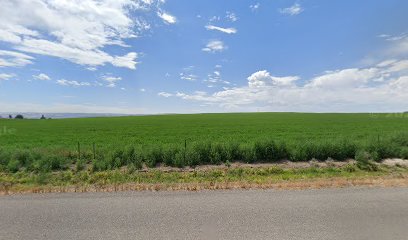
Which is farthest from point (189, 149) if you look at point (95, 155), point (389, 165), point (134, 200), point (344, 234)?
point (389, 165)

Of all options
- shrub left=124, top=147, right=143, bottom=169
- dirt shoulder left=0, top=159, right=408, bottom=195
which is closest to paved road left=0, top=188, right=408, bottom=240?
dirt shoulder left=0, top=159, right=408, bottom=195

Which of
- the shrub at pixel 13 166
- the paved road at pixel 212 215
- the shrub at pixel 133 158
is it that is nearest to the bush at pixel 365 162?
the paved road at pixel 212 215

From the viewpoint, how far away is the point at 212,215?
502 centimetres

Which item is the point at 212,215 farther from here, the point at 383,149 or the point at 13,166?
the point at 383,149

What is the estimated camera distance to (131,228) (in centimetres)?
459

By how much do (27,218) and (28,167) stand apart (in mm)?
6546

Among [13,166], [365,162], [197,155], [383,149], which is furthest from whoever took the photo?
[383,149]

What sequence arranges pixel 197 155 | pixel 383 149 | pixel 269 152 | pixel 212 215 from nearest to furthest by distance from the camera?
1. pixel 212 215
2. pixel 197 155
3. pixel 269 152
4. pixel 383 149

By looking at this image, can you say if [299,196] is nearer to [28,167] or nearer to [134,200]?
[134,200]

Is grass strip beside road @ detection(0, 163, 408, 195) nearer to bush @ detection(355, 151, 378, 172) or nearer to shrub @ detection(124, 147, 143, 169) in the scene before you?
bush @ detection(355, 151, 378, 172)

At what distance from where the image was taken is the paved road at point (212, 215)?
4.34 metres

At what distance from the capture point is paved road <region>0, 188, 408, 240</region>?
4.34 meters

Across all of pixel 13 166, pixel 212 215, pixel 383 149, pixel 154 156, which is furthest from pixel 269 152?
pixel 13 166

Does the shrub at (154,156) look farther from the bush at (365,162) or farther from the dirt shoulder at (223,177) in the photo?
the bush at (365,162)
